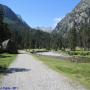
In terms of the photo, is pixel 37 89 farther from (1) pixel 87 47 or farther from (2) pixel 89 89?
(1) pixel 87 47

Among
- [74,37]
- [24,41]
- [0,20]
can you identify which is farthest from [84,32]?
[0,20]

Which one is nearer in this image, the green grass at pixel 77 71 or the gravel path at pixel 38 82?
the gravel path at pixel 38 82

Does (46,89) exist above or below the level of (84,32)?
below

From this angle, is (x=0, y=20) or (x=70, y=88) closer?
(x=70, y=88)

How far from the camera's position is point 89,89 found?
15.4 meters

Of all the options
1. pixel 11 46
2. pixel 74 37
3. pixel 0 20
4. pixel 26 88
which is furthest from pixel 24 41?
pixel 26 88

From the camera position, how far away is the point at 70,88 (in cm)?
1544

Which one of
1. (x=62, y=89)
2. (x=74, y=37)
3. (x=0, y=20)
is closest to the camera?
(x=62, y=89)

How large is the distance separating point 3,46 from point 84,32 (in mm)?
76460

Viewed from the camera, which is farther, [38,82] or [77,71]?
[77,71]

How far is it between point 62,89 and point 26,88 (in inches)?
81.1

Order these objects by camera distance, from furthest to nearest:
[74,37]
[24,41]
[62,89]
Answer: [24,41]
[74,37]
[62,89]

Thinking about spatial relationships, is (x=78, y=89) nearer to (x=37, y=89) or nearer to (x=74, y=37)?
(x=37, y=89)

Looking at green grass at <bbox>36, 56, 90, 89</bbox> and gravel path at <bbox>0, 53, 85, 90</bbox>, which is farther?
green grass at <bbox>36, 56, 90, 89</bbox>
